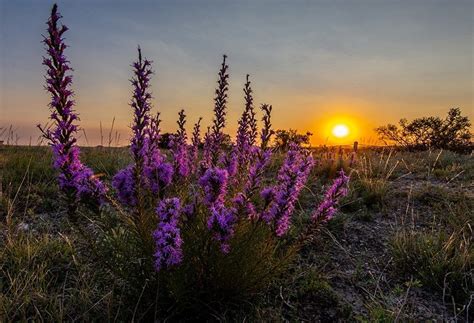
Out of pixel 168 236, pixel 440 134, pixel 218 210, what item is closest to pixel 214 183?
pixel 218 210

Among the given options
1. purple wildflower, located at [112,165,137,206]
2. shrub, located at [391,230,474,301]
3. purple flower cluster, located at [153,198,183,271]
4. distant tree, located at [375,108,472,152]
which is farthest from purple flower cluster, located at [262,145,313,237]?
distant tree, located at [375,108,472,152]

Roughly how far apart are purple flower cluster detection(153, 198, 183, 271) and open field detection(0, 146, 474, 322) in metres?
0.50

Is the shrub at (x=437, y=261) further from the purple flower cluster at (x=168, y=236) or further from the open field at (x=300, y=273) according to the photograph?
the purple flower cluster at (x=168, y=236)

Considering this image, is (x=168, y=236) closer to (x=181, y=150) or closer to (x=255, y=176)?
(x=255, y=176)

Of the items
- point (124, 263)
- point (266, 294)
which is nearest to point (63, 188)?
point (124, 263)

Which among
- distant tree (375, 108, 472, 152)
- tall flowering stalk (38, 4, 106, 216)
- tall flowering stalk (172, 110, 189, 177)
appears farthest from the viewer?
distant tree (375, 108, 472, 152)

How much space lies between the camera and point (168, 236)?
2.68 metres

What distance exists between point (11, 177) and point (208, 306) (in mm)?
4888

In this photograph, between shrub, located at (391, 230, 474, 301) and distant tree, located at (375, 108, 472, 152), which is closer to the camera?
shrub, located at (391, 230, 474, 301)

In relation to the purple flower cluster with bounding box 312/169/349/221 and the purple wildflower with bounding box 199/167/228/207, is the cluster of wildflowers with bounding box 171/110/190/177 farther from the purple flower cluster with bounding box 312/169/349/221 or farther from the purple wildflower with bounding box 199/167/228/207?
the purple flower cluster with bounding box 312/169/349/221

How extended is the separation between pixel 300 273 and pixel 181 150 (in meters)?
1.71

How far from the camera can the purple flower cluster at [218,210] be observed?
2.78 meters

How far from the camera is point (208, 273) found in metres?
3.20

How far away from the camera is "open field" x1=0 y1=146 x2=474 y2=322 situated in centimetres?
323
